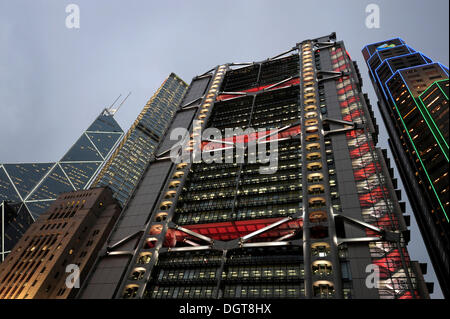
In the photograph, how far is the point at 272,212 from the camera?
174 feet

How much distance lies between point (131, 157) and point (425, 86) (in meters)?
137

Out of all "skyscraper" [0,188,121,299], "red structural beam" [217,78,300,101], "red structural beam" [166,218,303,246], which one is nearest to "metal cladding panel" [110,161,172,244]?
"red structural beam" [166,218,303,246]

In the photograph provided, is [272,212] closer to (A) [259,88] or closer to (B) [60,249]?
(A) [259,88]

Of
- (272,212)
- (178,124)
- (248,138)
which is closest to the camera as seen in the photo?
(272,212)

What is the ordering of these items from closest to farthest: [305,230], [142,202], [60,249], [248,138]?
[305,230] < [142,202] < [248,138] < [60,249]

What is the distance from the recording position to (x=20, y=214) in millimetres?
148875

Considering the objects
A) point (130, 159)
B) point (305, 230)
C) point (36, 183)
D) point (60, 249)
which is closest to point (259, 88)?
point (305, 230)

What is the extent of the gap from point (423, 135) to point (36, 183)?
174 meters

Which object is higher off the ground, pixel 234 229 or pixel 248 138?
pixel 248 138

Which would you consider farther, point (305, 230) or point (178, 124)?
point (178, 124)

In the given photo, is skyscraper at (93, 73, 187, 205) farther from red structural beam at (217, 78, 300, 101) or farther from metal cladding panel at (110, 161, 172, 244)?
metal cladding panel at (110, 161, 172, 244)

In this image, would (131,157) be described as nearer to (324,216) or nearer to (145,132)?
(145,132)

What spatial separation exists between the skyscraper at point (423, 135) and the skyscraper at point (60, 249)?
276ft
